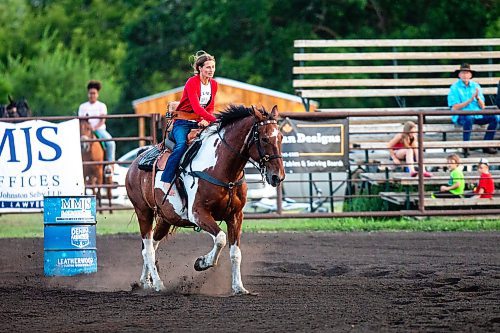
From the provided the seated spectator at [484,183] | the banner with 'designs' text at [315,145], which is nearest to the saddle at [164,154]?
the banner with 'designs' text at [315,145]

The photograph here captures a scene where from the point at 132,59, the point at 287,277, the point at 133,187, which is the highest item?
the point at 132,59

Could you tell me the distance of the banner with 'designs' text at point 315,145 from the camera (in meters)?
17.3

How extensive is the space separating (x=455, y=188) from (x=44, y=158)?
267 inches

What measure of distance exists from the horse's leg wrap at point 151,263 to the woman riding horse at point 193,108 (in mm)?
723

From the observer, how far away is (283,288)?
1044 cm

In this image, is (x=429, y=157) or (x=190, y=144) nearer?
(x=190, y=144)

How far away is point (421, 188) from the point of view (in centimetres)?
1742

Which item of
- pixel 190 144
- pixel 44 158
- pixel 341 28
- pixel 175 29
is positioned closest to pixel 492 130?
pixel 44 158

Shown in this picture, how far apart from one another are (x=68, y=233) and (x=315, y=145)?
620cm

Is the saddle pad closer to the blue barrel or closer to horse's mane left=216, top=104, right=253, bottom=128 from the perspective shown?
horse's mane left=216, top=104, right=253, bottom=128

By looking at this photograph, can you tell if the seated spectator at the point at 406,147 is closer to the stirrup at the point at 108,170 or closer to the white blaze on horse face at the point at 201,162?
the stirrup at the point at 108,170

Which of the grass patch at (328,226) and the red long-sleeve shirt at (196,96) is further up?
the red long-sleeve shirt at (196,96)

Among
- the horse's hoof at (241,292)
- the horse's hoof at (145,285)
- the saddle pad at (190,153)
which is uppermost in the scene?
the saddle pad at (190,153)

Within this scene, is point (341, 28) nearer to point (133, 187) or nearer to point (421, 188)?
point (421, 188)
